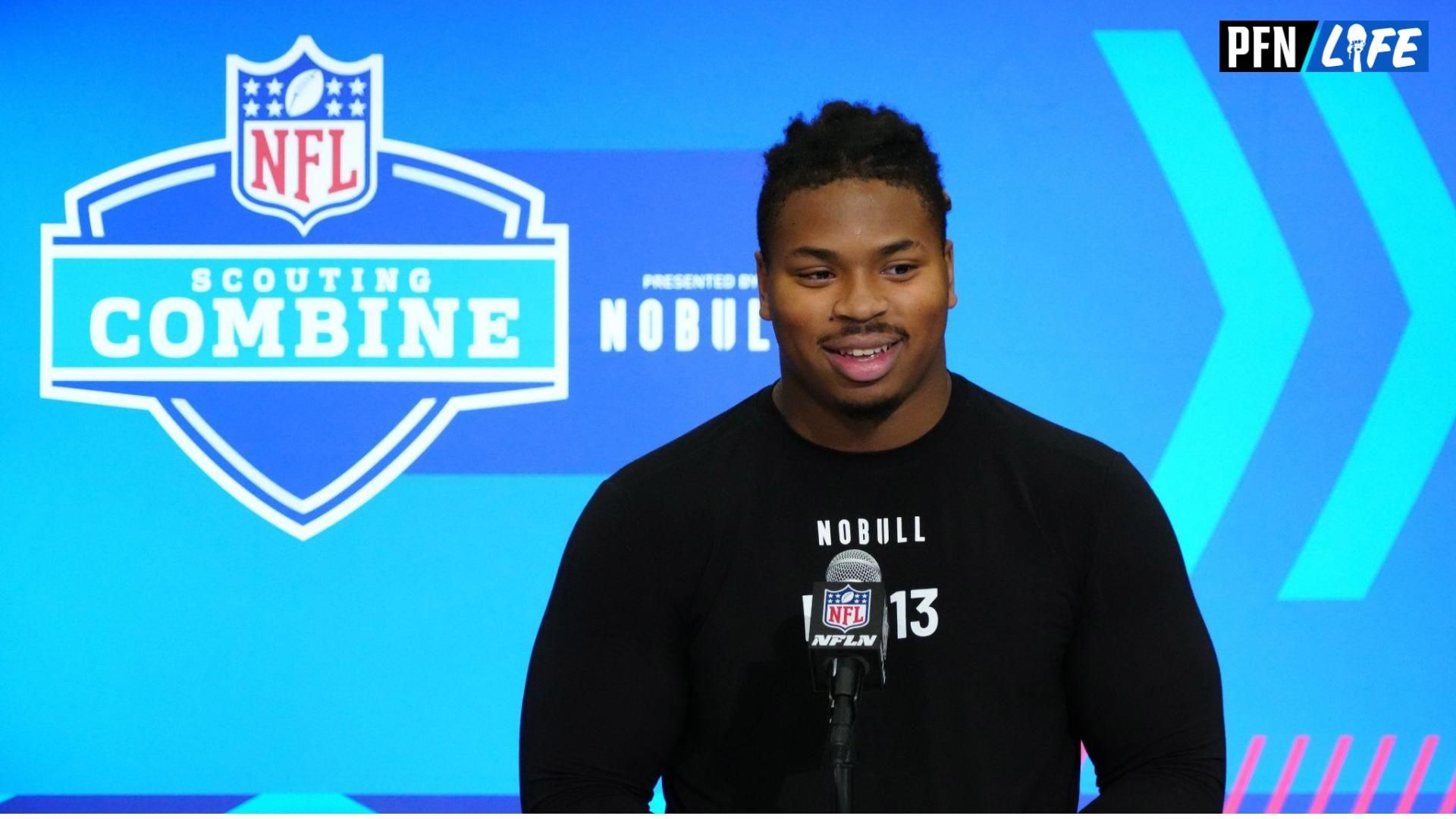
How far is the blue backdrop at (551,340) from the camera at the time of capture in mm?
3266

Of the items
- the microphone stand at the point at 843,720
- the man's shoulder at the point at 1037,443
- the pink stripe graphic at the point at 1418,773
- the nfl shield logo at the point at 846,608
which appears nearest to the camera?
the microphone stand at the point at 843,720

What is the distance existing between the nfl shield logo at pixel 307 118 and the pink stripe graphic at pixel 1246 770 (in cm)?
239

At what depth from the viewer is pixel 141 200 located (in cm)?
340

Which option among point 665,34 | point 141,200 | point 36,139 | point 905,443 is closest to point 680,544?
point 905,443

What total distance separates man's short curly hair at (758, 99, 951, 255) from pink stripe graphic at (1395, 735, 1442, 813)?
2.29 metres

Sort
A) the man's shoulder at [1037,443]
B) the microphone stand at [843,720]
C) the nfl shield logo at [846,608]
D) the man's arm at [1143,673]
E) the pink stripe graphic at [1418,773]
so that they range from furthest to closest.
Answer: the pink stripe graphic at [1418,773] < the man's shoulder at [1037,443] < the man's arm at [1143,673] < the nfl shield logo at [846,608] < the microphone stand at [843,720]

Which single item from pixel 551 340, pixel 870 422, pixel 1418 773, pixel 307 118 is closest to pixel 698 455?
pixel 870 422

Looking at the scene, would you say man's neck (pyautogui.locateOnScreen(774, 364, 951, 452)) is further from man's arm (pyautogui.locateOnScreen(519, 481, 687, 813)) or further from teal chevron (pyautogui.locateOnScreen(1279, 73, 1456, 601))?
teal chevron (pyautogui.locateOnScreen(1279, 73, 1456, 601))

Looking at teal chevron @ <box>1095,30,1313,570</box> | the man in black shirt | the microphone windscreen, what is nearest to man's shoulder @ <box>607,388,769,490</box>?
the man in black shirt

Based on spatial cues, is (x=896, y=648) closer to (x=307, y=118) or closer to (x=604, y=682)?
(x=604, y=682)

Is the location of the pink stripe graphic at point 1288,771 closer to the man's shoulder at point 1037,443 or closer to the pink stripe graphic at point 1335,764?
the pink stripe graphic at point 1335,764

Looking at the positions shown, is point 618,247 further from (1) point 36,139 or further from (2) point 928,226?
(2) point 928,226

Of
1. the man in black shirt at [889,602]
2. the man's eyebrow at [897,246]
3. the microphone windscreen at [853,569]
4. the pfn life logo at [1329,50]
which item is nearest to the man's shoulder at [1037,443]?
the man in black shirt at [889,602]

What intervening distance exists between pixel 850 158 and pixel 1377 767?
2.39 meters
